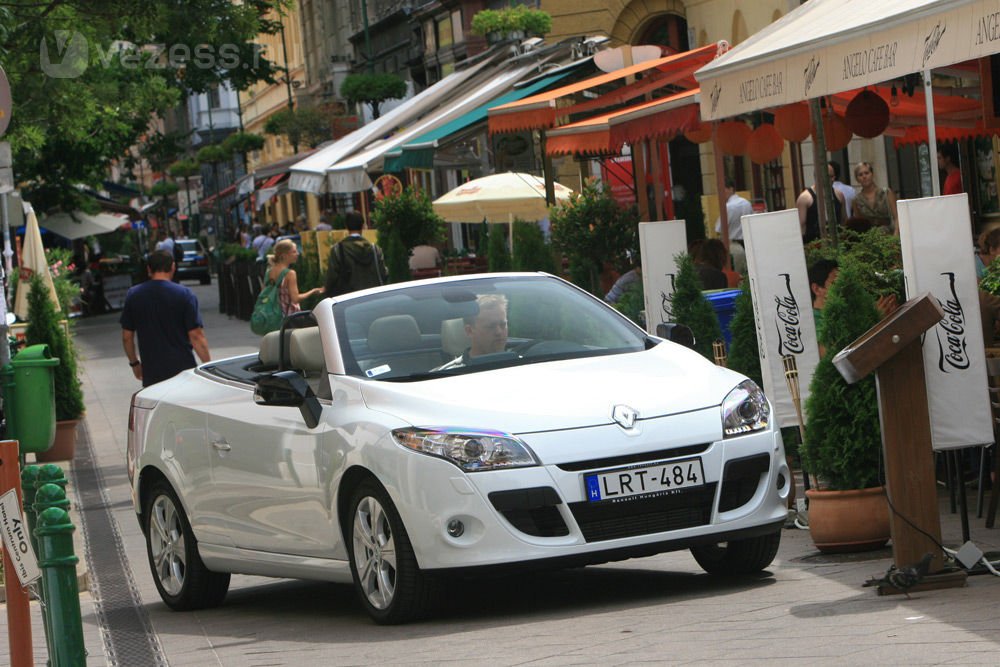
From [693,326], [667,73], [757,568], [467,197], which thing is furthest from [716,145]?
[757,568]

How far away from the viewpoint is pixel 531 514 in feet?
24.4

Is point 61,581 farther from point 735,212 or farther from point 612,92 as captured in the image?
point 735,212

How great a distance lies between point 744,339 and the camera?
1080 centimetres

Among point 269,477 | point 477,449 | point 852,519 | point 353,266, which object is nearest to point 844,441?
point 852,519

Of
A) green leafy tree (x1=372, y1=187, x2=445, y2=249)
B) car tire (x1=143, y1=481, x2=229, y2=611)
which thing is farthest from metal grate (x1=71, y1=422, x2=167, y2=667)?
green leafy tree (x1=372, y1=187, x2=445, y2=249)

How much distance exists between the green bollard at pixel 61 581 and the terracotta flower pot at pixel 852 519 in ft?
12.5

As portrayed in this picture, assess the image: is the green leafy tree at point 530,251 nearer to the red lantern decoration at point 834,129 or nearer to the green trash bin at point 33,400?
the red lantern decoration at point 834,129

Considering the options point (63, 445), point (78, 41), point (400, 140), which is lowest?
point (63, 445)

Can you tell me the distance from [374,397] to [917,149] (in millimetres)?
17021

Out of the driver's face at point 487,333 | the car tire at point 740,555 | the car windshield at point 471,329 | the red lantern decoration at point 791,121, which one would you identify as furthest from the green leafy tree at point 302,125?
the car tire at point 740,555

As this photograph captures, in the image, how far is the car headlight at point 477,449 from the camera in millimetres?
7387

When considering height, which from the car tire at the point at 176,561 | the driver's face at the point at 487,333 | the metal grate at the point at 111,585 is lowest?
the metal grate at the point at 111,585

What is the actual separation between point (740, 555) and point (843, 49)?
9.53 feet

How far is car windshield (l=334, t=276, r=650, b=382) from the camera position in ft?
27.3
